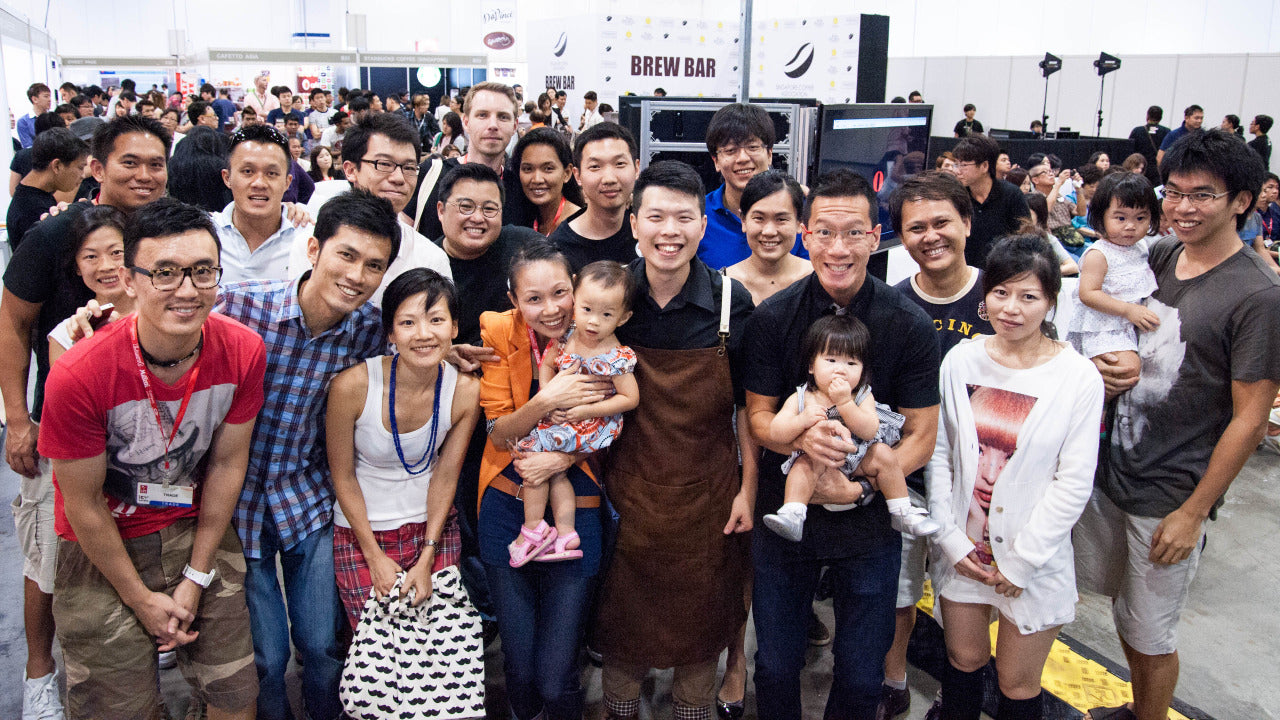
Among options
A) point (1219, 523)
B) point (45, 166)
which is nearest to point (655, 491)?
point (45, 166)

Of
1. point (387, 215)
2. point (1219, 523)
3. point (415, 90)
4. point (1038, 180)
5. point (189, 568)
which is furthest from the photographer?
point (415, 90)

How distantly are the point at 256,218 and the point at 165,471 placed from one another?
1.13 metres

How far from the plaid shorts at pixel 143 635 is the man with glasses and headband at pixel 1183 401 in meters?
2.82

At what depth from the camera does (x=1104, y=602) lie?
402 centimetres

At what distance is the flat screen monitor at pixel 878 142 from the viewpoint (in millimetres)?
5102

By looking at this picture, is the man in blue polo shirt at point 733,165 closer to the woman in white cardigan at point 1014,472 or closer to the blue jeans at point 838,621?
the woman in white cardigan at point 1014,472

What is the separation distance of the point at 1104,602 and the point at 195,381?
4.04 m

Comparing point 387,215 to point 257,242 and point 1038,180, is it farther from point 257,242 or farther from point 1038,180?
point 1038,180

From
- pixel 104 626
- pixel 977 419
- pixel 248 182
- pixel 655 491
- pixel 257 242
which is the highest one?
pixel 248 182

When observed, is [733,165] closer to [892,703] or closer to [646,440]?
[646,440]

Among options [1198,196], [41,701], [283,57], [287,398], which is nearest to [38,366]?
[287,398]

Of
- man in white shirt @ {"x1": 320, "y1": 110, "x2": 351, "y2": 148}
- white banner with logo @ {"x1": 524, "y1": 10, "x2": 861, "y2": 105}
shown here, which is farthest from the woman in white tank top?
man in white shirt @ {"x1": 320, "y1": 110, "x2": 351, "y2": 148}

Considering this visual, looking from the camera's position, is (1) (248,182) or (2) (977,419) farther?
(1) (248,182)

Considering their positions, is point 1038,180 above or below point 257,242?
above
